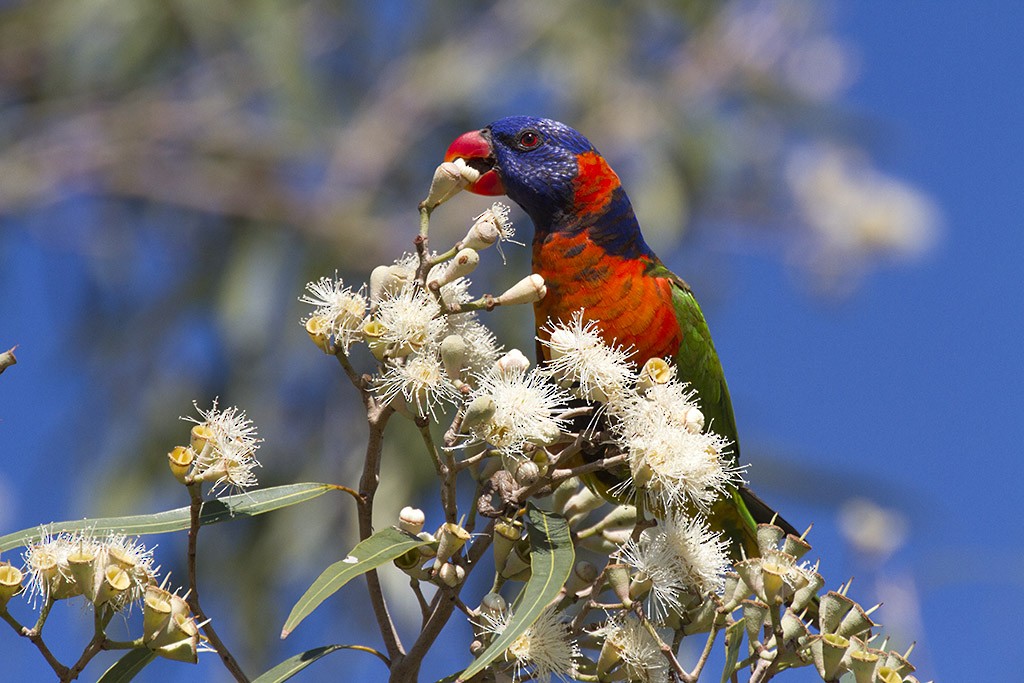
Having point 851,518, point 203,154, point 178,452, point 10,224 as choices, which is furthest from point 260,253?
point 178,452

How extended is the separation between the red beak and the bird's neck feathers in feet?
0.33

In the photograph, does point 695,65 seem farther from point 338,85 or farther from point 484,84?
point 338,85

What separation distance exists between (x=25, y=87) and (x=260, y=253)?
179 centimetres

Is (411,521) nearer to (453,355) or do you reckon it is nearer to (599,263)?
(453,355)

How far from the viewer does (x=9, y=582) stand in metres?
1.02

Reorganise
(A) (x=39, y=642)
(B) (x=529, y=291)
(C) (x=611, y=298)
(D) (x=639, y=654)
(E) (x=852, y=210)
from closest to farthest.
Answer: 1. (A) (x=39, y=642)
2. (D) (x=639, y=654)
3. (B) (x=529, y=291)
4. (C) (x=611, y=298)
5. (E) (x=852, y=210)

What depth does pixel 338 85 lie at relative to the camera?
521 centimetres

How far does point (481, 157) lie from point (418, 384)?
0.92 m

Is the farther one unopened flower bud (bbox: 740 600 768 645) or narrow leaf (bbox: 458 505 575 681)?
unopened flower bud (bbox: 740 600 768 645)

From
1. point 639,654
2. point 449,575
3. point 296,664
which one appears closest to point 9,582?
point 296,664

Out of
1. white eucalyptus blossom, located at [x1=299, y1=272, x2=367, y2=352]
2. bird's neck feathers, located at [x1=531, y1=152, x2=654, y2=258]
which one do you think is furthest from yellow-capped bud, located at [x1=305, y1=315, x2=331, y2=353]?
bird's neck feathers, located at [x1=531, y1=152, x2=654, y2=258]

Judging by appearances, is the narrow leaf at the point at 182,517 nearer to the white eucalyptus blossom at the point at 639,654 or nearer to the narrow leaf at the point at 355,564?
the narrow leaf at the point at 355,564

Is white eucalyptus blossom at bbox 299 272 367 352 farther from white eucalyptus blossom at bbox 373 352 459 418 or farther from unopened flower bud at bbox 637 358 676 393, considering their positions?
unopened flower bud at bbox 637 358 676 393

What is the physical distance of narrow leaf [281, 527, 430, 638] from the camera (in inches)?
40.7
